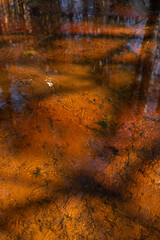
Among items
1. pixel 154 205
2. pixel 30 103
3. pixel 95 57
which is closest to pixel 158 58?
pixel 95 57

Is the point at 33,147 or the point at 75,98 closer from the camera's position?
the point at 33,147

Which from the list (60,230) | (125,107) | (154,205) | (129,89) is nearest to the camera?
(60,230)

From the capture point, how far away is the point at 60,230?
1.15m

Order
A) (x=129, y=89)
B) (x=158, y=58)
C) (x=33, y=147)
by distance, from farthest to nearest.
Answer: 1. (x=158, y=58)
2. (x=129, y=89)
3. (x=33, y=147)

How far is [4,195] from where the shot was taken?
131 cm

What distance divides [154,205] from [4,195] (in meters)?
0.99

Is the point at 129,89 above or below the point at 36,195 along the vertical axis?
above

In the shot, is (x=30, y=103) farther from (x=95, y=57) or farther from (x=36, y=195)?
(x=95, y=57)

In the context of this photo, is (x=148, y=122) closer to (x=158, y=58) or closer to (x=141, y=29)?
(x=158, y=58)

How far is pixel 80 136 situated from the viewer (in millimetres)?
1713

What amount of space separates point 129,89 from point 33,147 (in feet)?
4.21

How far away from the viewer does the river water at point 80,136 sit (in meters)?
1.21

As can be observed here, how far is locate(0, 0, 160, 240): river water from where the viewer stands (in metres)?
1.21

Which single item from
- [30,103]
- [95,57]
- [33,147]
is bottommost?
[33,147]
